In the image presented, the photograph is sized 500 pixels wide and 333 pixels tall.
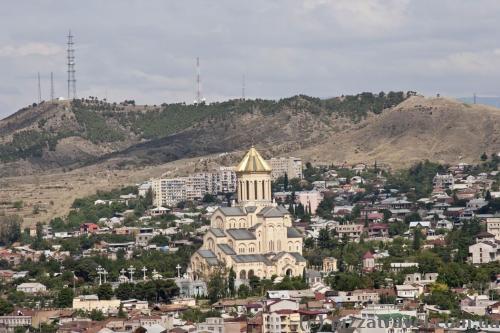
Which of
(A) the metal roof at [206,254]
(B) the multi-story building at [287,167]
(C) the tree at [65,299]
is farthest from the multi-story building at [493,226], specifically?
(B) the multi-story building at [287,167]

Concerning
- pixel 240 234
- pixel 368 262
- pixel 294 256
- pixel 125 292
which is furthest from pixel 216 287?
pixel 368 262

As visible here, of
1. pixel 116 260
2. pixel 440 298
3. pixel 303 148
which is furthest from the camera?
pixel 303 148

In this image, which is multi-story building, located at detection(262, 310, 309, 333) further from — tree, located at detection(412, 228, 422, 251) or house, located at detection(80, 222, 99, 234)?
house, located at detection(80, 222, 99, 234)

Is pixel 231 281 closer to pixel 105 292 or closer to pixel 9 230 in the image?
pixel 105 292

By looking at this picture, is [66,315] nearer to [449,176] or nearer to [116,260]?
[116,260]

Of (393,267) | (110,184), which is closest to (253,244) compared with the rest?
(393,267)

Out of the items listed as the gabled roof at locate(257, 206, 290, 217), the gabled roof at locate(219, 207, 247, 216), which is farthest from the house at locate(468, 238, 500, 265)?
the gabled roof at locate(219, 207, 247, 216)
